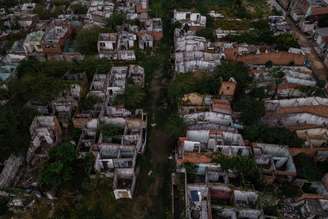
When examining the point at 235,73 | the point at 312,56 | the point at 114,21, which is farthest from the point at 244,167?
the point at 114,21

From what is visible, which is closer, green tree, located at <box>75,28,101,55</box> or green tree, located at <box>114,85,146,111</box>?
green tree, located at <box>114,85,146,111</box>

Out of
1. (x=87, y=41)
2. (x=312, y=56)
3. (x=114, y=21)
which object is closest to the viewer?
(x=87, y=41)

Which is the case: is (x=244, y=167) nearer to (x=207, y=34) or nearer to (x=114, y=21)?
(x=207, y=34)

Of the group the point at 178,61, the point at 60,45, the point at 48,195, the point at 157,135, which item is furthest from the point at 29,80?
the point at 178,61

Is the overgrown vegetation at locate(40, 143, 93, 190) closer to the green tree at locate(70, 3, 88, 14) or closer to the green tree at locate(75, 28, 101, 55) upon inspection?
the green tree at locate(75, 28, 101, 55)

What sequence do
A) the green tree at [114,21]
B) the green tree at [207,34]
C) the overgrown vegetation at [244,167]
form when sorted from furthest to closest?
the green tree at [114,21], the green tree at [207,34], the overgrown vegetation at [244,167]

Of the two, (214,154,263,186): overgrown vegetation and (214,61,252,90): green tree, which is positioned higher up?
(214,61,252,90): green tree

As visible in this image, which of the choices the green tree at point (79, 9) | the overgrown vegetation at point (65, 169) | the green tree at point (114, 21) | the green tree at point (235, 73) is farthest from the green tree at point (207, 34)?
the overgrown vegetation at point (65, 169)

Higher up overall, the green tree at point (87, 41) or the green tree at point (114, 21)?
the green tree at point (114, 21)

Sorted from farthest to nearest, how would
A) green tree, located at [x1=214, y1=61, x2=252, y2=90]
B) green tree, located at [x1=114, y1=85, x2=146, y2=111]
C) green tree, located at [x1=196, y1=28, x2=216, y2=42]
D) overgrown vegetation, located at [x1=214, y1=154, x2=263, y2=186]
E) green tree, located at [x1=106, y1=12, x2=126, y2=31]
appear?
green tree, located at [x1=106, y1=12, x2=126, y2=31] < green tree, located at [x1=196, y1=28, x2=216, y2=42] < green tree, located at [x1=214, y1=61, x2=252, y2=90] < green tree, located at [x1=114, y1=85, x2=146, y2=111] < overgrown vegetation, located at [x1=214, y1=154, x2=263, y2=186]

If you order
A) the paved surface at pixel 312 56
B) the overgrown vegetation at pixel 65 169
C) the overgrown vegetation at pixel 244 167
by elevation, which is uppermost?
the paved surface at pixel 312 56

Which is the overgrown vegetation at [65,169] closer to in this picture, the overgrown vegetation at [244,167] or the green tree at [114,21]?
the overgrown vegetation at [244,167]

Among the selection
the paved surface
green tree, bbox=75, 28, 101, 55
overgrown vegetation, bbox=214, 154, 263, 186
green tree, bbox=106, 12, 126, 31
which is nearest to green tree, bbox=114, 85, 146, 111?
overgrown vegetation, bbox=214, 154, 263, 186
